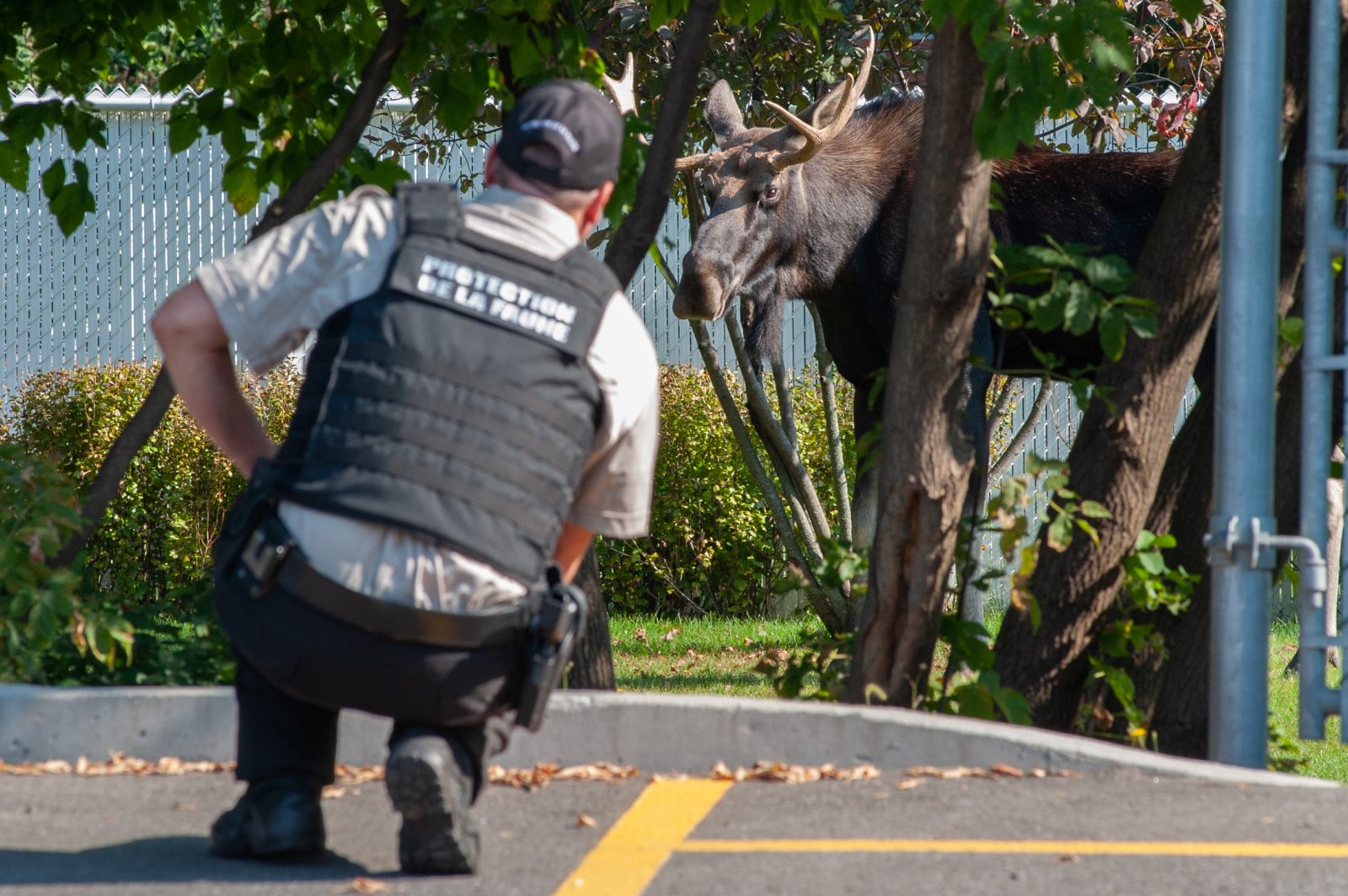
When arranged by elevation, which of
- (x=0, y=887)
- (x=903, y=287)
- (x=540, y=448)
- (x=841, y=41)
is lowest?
(x=0, y=887)

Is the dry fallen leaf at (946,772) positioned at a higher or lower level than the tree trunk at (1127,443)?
lower

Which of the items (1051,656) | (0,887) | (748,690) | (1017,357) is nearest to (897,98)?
(1017,357)

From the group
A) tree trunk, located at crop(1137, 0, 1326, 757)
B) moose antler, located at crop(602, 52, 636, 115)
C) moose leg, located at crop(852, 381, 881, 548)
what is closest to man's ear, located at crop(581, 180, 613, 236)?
tree trunk, located at crop(1137, 0, 1326, 757)

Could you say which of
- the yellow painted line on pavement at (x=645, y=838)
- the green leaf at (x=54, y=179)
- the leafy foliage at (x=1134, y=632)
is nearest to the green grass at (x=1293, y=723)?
the leafy foliage at (x=1134, y=632)

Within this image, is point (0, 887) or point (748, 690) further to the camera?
point (748, 690)

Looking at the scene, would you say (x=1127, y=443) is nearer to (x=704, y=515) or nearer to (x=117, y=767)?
(x=117, y=767)

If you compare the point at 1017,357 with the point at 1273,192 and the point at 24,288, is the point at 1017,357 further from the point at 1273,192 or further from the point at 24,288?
the point at 24,288

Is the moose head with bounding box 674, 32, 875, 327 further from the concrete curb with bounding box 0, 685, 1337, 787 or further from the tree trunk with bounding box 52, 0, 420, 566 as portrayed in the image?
the concrete curb with bounding box 0, 685, 1337, 787

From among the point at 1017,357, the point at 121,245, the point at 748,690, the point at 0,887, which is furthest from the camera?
the point at 121,245

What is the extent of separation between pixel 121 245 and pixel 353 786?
9145mm

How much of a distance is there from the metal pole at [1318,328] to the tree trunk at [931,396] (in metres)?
0.84

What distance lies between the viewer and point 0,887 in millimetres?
2908

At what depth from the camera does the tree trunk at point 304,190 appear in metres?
5.45

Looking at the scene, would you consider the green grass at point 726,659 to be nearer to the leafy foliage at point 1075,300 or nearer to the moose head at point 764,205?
the moose head at point 764,205
